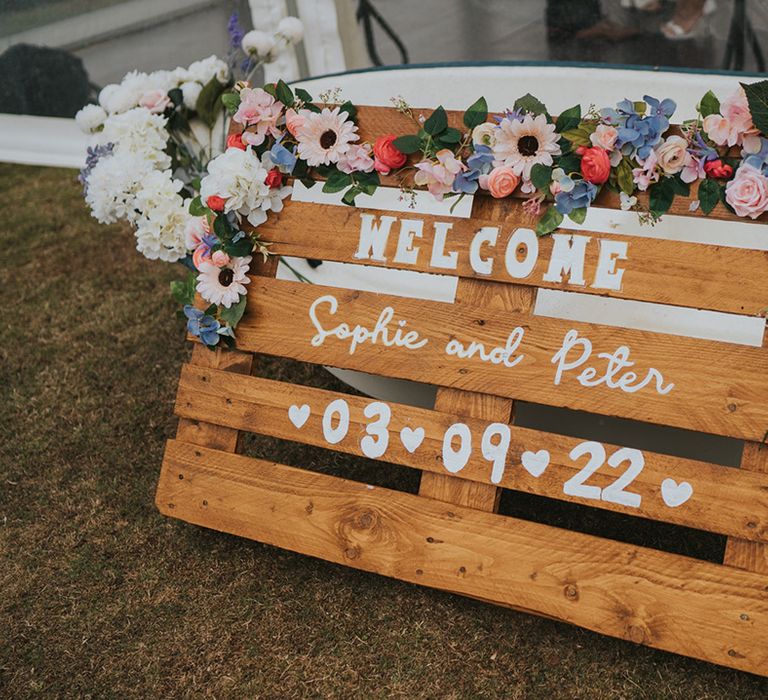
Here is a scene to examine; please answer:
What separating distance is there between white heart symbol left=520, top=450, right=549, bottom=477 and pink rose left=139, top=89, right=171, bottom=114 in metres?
1.33

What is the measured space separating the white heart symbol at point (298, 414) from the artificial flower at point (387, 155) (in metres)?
0.53

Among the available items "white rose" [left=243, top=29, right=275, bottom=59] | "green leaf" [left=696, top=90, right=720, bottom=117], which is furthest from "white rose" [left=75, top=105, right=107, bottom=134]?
"green leaf" [left=696, top=90, right=720, bottom=117]

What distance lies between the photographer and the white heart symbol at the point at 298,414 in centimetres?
193

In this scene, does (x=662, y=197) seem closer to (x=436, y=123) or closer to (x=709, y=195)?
(x=709, y=195)

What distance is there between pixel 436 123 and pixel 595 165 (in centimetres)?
34

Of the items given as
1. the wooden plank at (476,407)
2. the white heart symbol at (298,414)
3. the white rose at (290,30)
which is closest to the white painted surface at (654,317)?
the wooden plank at (476,407)

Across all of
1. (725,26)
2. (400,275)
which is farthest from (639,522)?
(725,26)

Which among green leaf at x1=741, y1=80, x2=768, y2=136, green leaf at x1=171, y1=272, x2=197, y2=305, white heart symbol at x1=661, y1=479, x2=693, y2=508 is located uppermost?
green leaf at x1=741, y1=80, x2=768, y2=136

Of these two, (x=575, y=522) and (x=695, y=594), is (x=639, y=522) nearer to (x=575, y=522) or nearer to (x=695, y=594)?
(x=575, y=522)

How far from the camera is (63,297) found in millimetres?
3383

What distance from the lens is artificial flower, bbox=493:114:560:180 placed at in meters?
1.74

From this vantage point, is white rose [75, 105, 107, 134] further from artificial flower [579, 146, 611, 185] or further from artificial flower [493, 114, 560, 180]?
artificial flower [579, 146, 611, 185]

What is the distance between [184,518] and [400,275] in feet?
3.16

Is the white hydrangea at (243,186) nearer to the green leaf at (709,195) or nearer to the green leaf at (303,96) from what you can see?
the green leaf at (303,96)
